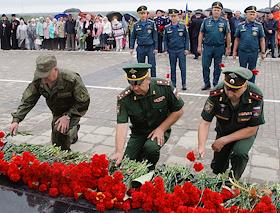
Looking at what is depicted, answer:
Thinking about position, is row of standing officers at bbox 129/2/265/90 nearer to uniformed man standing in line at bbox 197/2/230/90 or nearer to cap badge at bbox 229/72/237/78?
uniformed man standing in line at bbox 197/2/230/90

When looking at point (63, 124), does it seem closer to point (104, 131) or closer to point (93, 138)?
point (93, 138)

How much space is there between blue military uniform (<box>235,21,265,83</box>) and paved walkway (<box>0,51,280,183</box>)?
86cm

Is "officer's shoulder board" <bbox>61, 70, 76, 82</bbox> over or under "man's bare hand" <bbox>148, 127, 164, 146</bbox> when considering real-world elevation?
over

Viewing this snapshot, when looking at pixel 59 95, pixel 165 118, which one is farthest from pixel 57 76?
pixel 165 118

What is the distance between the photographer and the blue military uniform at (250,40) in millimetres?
7562

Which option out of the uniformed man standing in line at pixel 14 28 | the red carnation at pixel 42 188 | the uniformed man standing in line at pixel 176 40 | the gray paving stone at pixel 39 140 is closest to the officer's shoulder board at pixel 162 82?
the red carnation at pixel 42 188

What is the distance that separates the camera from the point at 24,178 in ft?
7.57

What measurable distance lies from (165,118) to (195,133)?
1992 mm

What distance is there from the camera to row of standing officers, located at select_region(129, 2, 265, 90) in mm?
7586

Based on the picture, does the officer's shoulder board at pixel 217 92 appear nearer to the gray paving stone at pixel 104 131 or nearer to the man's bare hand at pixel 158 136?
the man's bare hand at pixel 158 136

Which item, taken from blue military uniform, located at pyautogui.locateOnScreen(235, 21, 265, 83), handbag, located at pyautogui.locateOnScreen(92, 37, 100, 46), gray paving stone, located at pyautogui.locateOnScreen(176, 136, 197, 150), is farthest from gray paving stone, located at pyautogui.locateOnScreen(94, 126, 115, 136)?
handbag, located at pyautogui.locateOnScreen(92, 37, 100, 46)

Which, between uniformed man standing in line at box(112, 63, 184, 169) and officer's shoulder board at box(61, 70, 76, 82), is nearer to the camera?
uniformed man standing in line at box(112, 63, 184, 169)

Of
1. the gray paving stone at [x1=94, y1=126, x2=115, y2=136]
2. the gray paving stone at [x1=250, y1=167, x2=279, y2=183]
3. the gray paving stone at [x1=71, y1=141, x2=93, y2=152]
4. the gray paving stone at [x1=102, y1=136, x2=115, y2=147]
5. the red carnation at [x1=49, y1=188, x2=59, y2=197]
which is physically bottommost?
the gray paving stone at [x1=250, y1=167, x2=279, y2=183]

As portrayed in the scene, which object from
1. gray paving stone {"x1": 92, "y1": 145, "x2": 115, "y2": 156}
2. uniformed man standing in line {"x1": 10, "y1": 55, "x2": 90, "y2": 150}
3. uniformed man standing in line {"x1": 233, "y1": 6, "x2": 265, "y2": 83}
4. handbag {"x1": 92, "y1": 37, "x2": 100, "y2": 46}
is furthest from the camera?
handbag {"x1": 92, "y1": 37, "x2": 100, "y2": 46}
